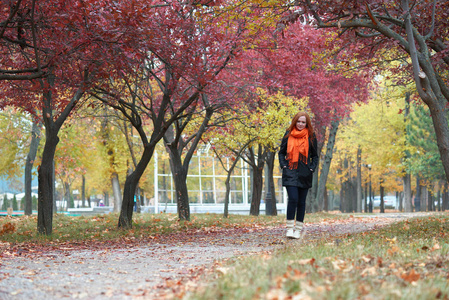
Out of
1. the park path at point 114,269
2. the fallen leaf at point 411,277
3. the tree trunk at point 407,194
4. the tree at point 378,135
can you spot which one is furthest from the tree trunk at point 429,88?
the tree trunk at point 407,194

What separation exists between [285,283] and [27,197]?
20.1 metres

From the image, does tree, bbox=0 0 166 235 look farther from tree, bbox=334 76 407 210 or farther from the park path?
tree, bbox=334 76 407 210

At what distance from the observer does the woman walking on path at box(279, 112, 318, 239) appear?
8.16 metres

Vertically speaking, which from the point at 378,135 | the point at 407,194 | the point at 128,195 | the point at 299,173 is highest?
the point at 378,135

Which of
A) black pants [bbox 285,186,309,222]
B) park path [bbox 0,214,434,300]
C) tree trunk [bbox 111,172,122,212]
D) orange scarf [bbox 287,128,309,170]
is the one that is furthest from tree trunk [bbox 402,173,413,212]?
orange scarf [bbox 287,128,309,170]

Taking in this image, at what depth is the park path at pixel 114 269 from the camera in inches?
180

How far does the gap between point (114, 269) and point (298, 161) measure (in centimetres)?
354

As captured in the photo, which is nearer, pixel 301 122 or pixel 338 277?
pixel 338 277

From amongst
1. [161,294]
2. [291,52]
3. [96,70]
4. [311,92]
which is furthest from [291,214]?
[311,92]

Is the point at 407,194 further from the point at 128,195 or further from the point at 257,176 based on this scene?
the point at 128,195

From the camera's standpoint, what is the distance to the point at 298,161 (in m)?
8.19

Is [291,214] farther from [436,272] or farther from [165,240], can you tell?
[436,272]

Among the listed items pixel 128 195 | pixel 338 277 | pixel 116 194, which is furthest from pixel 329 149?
pixel 338 277

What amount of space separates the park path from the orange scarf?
58.7 inches
